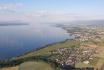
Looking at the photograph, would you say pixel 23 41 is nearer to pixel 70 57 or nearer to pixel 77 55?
pixel 77 55

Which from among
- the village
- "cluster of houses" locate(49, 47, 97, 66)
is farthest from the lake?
"cluster of houses" locate(49, 47, 97, 66)

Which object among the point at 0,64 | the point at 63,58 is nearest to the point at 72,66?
the point at 63,58

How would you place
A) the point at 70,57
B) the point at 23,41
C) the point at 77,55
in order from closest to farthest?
the point at 70,57
the point at 77,55
the point at 23,41

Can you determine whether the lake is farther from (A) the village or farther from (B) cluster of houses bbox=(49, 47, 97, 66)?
(B) cluster of houses bbox=(49, 47, 97, 66)

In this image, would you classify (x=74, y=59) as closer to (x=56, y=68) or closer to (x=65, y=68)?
(x=65, y=68)

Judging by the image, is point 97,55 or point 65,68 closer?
point 65,68

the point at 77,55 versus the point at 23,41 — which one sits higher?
the point at 77,55

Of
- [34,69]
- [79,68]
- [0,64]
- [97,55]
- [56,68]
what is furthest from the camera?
[97,55]

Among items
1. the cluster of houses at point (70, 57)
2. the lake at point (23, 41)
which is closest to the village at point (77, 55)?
the cluster of houses at point (70, 57)

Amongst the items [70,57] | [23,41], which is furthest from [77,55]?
[23,41]

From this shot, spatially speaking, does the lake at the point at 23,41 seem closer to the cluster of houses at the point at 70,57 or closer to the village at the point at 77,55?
the village at the point at 77,55

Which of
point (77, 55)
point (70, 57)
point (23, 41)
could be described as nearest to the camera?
point (70, 57)
